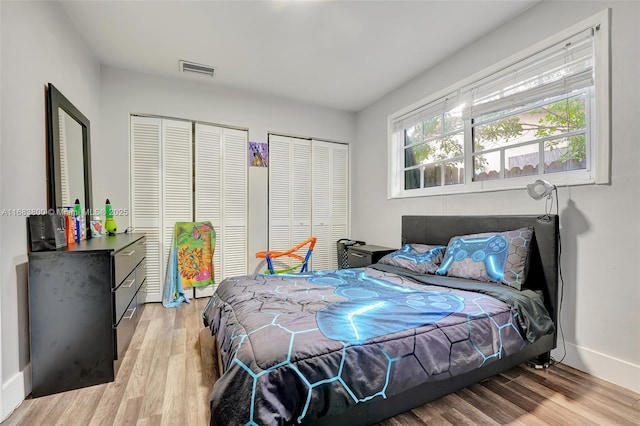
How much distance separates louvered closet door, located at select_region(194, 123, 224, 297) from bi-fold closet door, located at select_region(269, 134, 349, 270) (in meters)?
0.66

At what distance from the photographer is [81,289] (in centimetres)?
169

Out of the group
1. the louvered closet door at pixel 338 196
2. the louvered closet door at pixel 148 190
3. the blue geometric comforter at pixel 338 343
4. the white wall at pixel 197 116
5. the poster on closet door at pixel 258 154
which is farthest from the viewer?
the louvered closet door at pixel 338 196

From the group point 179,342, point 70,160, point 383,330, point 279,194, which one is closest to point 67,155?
point 70,160

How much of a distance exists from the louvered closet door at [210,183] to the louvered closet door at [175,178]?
91mm

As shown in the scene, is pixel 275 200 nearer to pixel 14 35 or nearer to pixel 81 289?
pixel 81 289

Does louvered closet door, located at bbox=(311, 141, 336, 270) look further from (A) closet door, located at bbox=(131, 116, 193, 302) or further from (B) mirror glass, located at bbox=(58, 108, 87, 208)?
(B) mirror glass, located at bbox=(58, 108, 87, 208)

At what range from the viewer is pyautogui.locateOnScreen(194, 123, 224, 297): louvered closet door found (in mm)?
3518

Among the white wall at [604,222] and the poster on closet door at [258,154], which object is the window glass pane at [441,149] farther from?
the poster on closet door at [258,154]

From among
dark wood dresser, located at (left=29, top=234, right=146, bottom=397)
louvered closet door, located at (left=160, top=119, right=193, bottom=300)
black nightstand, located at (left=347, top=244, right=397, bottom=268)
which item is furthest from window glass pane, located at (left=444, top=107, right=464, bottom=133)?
dark wood dresser, located at (left=29, top=234, right=146, bottom=397)

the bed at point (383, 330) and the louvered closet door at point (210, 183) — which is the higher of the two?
the louvered closet door at point (210, 183)

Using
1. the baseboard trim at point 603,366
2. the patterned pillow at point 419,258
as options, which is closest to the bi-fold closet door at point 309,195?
the patterned pillow at point 419,258

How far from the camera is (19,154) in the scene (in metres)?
1.62

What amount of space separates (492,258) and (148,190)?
3483 millimetres

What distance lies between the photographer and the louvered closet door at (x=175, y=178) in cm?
335
